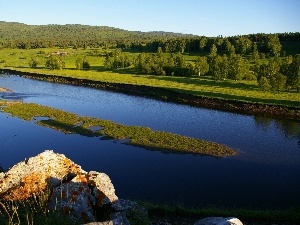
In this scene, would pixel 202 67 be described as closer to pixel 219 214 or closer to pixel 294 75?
pixel 294 75

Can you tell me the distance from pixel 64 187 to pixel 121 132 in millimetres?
45333

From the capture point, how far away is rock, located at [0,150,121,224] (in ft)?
46.3

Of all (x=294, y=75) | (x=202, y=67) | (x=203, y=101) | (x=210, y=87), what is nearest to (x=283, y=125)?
(x=203, y=101)

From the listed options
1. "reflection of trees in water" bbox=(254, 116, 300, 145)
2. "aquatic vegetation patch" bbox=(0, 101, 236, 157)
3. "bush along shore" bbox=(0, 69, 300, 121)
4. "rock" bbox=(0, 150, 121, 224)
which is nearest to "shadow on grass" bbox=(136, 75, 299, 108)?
"bush along shore" bbox=(0, 69, 300, 121)

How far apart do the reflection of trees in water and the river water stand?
0.19m

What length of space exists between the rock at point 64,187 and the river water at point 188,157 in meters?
19.3

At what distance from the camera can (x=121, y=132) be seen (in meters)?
60.0

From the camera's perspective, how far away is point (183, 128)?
65.9 m

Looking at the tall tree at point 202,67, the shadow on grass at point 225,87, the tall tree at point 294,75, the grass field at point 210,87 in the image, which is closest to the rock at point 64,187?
the shadow on grass at point 225,87

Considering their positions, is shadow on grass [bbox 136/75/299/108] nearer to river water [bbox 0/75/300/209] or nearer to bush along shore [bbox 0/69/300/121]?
bush along shore [bbox 0/69/300/121]

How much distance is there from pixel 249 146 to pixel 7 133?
41.3 meters

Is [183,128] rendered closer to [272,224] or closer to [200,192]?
[200,192]

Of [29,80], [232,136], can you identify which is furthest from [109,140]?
[29,80]

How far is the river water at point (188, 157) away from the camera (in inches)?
1462
